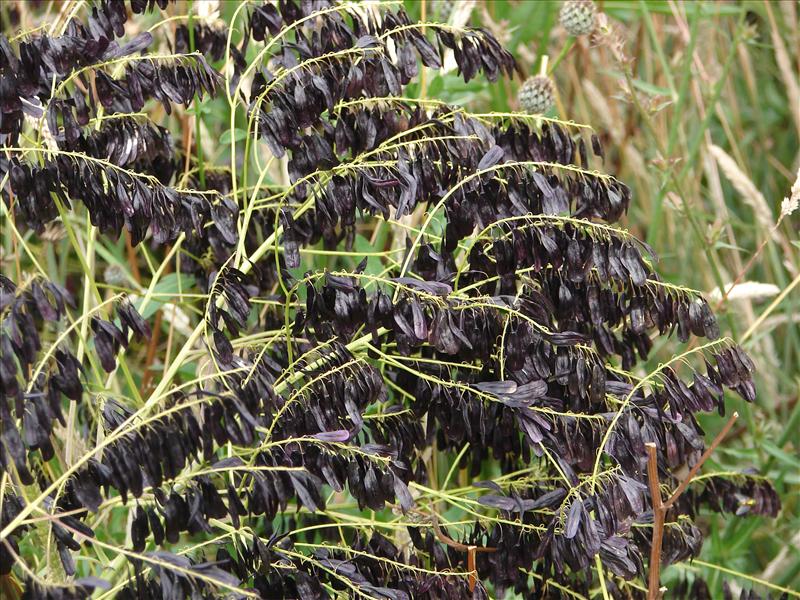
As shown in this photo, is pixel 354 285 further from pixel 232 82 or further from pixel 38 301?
pixel 232 82

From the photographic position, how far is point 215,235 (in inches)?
59.8

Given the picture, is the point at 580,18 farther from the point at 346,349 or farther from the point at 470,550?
the point at 470,550

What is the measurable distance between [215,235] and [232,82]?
0.26m

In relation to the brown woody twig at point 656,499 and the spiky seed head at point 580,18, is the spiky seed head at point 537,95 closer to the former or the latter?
the spiky seed head at point 580,18

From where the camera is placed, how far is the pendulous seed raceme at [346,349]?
112 cm

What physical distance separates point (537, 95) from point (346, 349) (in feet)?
2.67

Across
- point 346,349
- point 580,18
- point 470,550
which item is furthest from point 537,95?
point 470,550

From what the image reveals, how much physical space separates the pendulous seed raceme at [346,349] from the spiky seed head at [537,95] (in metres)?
0.35

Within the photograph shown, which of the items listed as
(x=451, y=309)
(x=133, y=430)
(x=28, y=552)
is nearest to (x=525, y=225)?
(x=451, y=309)

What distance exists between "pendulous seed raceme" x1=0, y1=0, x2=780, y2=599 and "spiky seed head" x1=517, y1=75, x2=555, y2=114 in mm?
354

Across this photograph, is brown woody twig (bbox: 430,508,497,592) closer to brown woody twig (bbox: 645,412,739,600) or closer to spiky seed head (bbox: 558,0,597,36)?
brown woody twig (bbox: 645,412,739,600)

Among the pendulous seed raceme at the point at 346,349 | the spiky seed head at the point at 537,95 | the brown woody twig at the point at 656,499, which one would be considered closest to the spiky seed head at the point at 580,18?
the spiky seed head at the point at 537,95

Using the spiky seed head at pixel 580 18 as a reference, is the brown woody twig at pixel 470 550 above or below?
below

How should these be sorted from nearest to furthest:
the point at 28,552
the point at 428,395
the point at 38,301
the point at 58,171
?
the point at 38,301 → the point at 58,171 → the point at 428,395 → the point at 28,552
